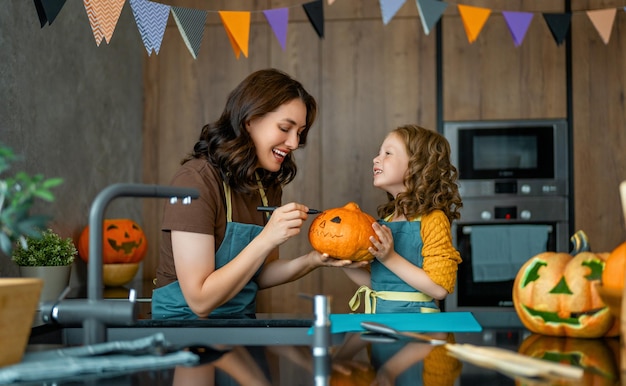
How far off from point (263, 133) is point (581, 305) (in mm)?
958

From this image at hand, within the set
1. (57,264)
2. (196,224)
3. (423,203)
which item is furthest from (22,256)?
(423,203)

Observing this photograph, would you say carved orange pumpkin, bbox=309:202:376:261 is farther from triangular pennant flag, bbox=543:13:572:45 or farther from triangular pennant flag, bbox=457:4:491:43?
triangular pennant flag, bbox=543:13:572:45

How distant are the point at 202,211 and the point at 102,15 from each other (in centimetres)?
113

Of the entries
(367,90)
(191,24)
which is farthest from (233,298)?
(367,90)

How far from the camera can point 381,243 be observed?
1875mm

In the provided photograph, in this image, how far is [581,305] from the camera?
1.22 meters

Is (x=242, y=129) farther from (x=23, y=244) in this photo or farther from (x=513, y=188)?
(x=513, y=188)

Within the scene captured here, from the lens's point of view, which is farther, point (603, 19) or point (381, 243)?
point (603, 19)

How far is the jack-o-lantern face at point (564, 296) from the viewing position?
48.1 inches

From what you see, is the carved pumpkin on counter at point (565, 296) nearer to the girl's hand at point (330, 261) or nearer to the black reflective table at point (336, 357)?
the black reflective table at point (336, 357)

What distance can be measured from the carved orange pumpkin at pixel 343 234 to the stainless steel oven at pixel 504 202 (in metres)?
1.87

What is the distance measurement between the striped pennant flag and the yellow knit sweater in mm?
1240

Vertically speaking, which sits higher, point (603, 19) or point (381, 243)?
point (603, 19)

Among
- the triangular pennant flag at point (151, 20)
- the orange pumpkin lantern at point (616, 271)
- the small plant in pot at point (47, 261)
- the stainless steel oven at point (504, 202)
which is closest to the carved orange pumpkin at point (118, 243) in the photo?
the small plant in pot at point (47, 261)
